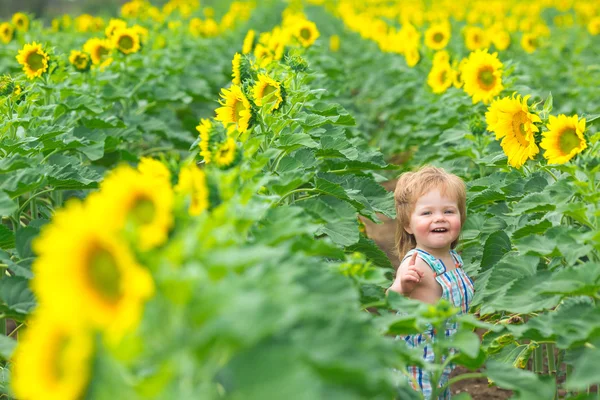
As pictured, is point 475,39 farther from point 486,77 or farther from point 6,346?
point 6,346

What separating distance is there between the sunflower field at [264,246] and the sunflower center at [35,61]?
16 mm

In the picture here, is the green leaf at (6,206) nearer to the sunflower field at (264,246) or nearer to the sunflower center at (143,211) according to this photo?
the sunflower field at (264,246)

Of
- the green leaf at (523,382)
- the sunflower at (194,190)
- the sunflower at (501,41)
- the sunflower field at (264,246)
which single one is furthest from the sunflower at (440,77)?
the sunflower at (194,190)

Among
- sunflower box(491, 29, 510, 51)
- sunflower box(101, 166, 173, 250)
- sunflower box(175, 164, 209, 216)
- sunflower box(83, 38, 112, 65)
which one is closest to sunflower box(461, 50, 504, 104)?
sunflower box(83, 38, 112, 65)

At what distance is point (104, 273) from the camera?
4.61 ft

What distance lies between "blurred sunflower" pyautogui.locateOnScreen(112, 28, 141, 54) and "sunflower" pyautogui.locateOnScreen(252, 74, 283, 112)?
2.35 meters

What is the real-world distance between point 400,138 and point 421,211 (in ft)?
14.2

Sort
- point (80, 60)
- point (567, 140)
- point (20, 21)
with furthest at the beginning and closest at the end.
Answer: point (20, 21) → point (80, 60) → point (567, 140)

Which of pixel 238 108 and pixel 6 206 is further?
pixel 238 108

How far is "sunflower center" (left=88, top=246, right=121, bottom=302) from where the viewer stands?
139 cm

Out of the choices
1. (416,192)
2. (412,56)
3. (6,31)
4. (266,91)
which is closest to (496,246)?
(416,192)

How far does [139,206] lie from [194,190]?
0.38 meters

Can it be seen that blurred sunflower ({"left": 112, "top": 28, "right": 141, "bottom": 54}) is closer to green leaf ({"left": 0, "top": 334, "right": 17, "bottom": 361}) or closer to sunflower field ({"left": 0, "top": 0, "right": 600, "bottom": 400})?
sunflower field ({"left": 0, "top": 0, "right": 600, "bottom": 400})

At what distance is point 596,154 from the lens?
2656 millimetres
